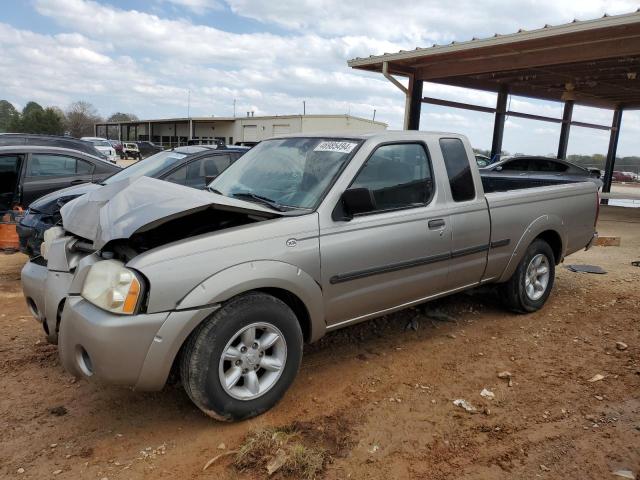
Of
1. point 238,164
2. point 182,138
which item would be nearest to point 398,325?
point 238,164

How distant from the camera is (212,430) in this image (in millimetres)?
3010

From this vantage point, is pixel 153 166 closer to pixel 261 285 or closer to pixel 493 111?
pixel 261 285

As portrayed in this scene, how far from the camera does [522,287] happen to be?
5043 mm

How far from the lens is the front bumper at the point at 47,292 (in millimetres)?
3076

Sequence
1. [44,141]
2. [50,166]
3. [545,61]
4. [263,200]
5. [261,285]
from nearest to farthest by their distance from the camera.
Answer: [261,285] < [263,200] < [50,166] < [44,141] < [545,61]

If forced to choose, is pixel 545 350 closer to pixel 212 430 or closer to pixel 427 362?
pixel 427 362

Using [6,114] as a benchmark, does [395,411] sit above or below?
below

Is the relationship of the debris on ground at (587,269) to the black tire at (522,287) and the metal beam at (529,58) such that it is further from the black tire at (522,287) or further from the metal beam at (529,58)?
the metal beam at (529,58)

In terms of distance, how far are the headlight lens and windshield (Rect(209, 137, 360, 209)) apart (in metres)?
1.21

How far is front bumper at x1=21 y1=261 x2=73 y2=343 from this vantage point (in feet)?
10.1

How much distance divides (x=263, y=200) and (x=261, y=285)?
2.80ft

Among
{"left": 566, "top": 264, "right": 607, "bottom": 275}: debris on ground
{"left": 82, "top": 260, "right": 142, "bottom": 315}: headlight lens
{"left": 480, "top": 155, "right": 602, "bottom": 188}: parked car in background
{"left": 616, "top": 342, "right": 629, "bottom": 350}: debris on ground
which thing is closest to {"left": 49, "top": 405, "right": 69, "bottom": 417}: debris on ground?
{"left": 82, "top": 260, "right": 142, "bottom": 315}: headlight lens

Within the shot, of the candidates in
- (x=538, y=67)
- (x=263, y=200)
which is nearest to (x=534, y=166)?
(x=538, y=67)

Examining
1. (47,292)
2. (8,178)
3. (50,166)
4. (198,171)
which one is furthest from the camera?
(50,166)
